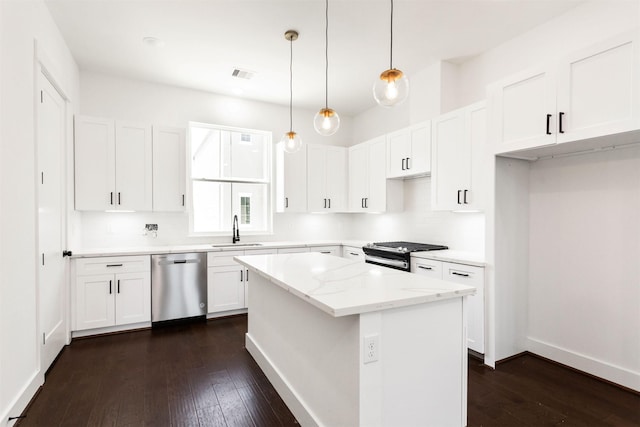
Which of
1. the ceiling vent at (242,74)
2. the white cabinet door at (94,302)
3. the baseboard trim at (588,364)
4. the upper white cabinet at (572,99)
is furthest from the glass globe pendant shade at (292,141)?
the baseboard trim at (588,364)

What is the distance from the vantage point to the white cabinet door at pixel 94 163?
149 inches

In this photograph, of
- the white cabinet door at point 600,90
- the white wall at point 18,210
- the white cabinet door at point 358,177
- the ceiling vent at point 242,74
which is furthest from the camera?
the white cabinet door at point 358,177

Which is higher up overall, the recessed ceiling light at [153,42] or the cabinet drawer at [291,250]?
the recessed ceiling light at [153,42]

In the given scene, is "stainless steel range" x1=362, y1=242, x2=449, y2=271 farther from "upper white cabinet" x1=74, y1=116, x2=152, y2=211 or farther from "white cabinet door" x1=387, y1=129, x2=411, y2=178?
"upper white cabinet" x1=74, y1=116, x2=152, y2=211

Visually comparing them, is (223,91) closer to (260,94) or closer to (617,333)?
(260,94)

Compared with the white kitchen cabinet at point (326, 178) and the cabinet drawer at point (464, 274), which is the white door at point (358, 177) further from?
the cabinet drawer at point (464, 274)

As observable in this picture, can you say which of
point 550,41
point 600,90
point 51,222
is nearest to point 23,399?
point 51,222

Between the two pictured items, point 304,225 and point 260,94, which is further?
point 304,225

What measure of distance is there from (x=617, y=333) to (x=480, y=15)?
3.00 meters

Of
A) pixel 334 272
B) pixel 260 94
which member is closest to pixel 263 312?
pixel 334 272

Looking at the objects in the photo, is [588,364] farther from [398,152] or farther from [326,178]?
[326,178]

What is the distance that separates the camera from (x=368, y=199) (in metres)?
5.00

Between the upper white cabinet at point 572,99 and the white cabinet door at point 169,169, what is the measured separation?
371cm

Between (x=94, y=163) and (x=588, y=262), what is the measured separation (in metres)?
5.22
